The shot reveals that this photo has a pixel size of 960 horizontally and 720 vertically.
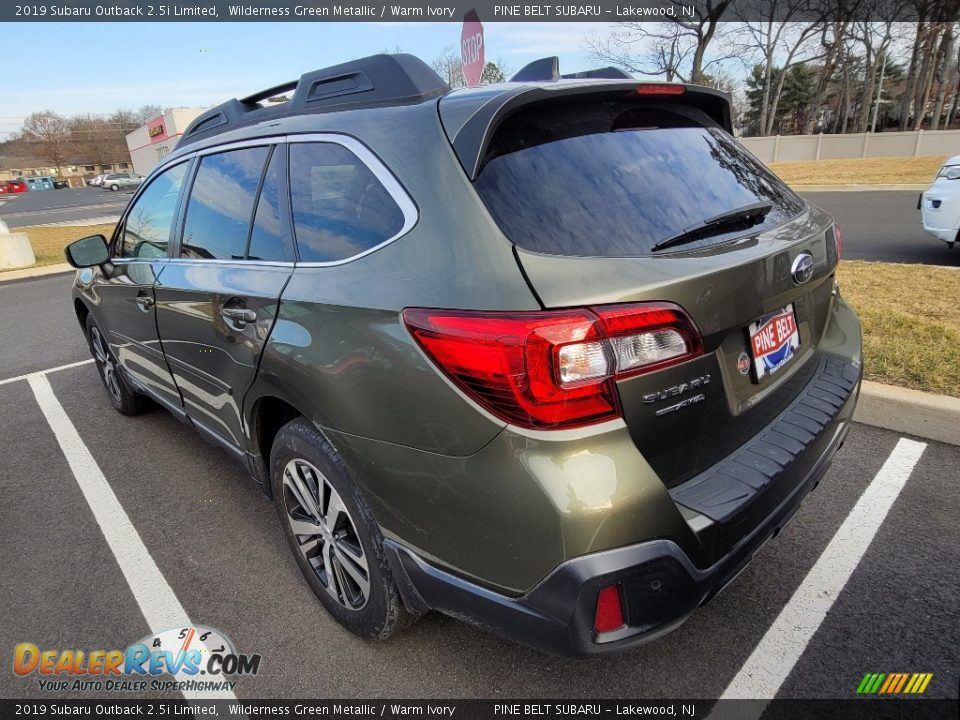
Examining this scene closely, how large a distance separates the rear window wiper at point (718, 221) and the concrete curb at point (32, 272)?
1264 cm

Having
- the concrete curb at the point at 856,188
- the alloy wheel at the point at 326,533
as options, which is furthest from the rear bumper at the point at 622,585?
the concrete curb at the point at 856,188

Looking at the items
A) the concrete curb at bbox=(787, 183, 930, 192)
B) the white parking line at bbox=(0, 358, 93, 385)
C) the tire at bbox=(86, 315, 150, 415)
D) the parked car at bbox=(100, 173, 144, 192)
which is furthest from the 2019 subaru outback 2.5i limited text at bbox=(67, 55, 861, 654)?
the parked car at bbox=(100, 173, 144, 192)

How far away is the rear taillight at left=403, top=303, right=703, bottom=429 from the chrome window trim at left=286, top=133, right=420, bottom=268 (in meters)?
0.39

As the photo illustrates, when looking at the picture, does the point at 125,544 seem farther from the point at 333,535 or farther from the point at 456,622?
the point at 456,622

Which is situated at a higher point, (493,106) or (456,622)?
(493,106)

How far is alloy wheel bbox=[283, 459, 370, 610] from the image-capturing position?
210 cm

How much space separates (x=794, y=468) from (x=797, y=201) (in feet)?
3.58

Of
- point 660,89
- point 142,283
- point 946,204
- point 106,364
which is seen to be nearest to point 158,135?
point 106,364

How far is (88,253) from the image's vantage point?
3.62 metres

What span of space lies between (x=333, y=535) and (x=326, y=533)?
0.16ft

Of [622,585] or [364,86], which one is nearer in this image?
[622,585]

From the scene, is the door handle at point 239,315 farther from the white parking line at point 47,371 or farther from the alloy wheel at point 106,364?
the white parking line at point 47,371

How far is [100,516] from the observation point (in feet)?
10.5

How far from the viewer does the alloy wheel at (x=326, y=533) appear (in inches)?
82.7
